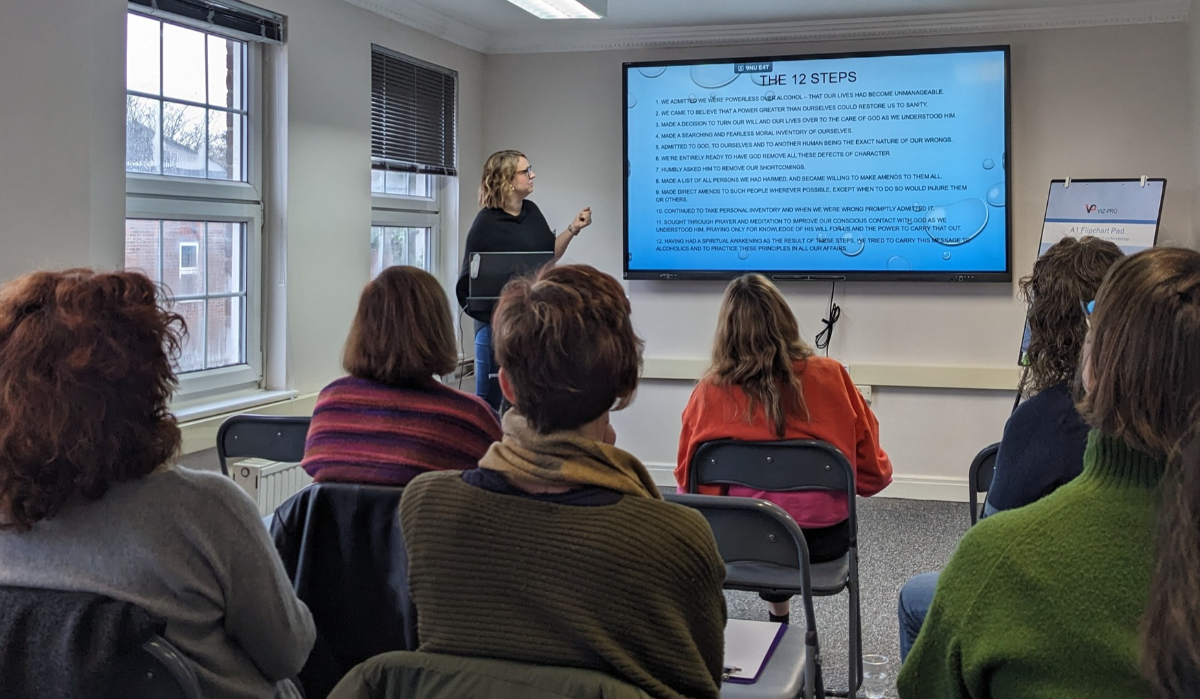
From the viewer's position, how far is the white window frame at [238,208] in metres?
3.52

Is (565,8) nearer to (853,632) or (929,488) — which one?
(929,488)

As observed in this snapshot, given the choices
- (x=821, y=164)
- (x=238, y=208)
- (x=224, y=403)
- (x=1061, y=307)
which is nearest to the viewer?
(x=1061, y=307)

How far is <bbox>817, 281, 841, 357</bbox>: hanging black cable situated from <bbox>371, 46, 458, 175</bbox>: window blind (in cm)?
203

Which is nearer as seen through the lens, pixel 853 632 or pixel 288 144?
pixel 853 632

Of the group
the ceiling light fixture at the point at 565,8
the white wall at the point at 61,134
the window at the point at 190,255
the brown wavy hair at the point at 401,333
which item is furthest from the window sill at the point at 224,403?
the ceiling light fixture at the point at 565,8

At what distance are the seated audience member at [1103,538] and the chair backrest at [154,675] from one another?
0.87 metres

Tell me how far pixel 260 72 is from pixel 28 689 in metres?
3.17

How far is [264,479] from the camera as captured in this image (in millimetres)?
3693

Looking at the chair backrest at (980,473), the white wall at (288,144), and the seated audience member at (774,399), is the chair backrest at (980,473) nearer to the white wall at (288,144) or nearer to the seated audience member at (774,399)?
the seated audience member at (774,399)

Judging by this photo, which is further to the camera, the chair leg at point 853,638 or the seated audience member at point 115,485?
the chair leg at point 853,638

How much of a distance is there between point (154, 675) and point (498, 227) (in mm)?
3425

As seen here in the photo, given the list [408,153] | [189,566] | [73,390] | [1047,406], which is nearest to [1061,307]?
[1047,406]

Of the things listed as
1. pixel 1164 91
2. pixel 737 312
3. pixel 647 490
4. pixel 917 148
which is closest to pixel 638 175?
pixel 917 148

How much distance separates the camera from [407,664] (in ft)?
3.71
